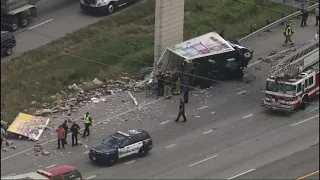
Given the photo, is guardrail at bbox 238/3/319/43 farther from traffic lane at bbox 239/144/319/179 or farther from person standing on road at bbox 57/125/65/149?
person standing on road at bbox 57/125/65/149

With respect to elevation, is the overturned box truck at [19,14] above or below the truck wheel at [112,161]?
above

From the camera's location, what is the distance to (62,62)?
5619 centimetres

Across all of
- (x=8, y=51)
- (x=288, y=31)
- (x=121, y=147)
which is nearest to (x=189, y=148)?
(x=121, y=147)

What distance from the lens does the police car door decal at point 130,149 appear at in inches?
1718

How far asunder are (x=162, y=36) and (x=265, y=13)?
14222 mm

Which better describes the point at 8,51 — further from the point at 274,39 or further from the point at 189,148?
the point at 274,39

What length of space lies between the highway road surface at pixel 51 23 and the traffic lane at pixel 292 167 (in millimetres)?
19771

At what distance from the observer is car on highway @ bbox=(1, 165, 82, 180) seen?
39.4 meters

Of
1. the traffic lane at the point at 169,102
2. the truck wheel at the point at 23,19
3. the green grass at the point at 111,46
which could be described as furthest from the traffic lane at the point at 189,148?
the truck wheel at the point at 23,19

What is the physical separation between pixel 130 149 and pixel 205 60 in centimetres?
1151

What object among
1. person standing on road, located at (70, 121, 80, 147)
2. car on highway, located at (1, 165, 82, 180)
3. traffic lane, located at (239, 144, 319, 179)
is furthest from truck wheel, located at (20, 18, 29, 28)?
traffic lane, located at (239, 144, 319, 179)

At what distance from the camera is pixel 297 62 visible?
49.9 metres

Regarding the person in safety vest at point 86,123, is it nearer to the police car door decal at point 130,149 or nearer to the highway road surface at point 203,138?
the highway road surface at point 203,138

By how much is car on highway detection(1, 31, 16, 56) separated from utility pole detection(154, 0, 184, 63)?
352 inches
